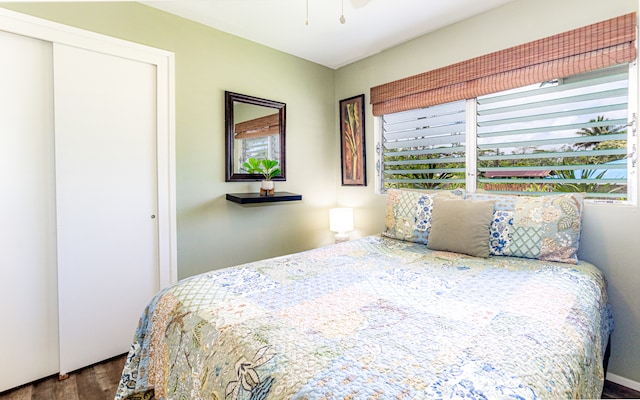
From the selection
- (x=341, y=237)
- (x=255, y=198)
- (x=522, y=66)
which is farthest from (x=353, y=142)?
(x=522, y=66)

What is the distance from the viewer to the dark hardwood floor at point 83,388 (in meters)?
1.81

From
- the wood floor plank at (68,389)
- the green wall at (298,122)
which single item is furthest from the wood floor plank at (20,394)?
the green wall at (298,122)

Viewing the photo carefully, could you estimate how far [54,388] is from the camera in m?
1.90

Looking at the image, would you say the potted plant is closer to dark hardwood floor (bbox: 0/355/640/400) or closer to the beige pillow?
the beige pillow

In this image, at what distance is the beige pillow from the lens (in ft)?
6.48

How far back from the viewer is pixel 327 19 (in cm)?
246

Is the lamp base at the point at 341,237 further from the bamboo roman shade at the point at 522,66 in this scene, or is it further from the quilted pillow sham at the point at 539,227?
the quilted pillow sham at the point at 539,227

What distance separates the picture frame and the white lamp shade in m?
0.34

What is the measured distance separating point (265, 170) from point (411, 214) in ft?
4.44

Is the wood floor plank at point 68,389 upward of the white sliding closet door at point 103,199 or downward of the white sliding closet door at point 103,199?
downward

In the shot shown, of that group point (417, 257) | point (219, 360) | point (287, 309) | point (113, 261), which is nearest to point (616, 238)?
point (417, 257)

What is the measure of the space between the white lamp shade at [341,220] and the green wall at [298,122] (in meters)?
0.17

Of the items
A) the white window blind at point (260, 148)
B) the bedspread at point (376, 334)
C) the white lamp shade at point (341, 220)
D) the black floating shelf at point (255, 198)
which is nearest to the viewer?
the bedspread at point (376, 334)

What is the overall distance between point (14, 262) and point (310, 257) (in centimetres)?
178
